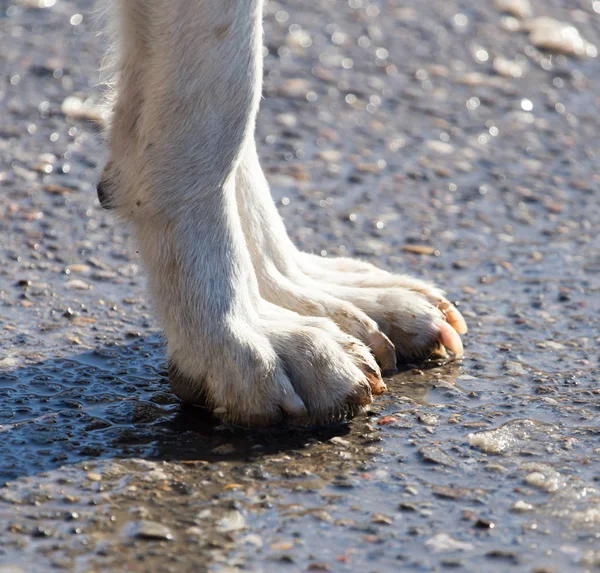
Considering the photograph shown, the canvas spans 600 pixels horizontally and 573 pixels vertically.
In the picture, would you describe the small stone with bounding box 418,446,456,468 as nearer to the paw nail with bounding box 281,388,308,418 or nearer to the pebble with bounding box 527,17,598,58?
the paw nail with bounding box 281,388,308,418

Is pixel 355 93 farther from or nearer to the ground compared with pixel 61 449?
farther from the ground

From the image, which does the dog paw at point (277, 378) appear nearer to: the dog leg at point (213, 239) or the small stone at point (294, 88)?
the dog leg at point (213, 239)

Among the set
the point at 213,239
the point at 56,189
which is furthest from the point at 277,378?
the point at 56,189

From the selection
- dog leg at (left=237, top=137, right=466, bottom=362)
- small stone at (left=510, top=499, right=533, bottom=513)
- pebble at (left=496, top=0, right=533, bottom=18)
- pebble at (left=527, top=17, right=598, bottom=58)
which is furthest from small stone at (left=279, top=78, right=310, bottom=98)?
small stone at (left=510, top=499, right=533, bottom=513)

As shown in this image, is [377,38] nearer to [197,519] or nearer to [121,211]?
[121,211]

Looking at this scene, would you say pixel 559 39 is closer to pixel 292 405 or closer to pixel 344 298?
pixel 344 298

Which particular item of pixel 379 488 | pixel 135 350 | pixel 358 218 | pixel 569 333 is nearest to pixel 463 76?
pixel 358 218
